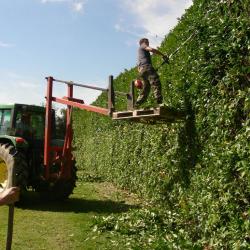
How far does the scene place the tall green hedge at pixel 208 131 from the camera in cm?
514

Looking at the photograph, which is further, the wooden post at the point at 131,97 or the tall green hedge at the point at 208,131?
the wooden post at the point at 131,97

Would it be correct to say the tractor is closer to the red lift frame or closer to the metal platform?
the red lift frame

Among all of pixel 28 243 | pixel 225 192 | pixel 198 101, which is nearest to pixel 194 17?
pixel 198 101

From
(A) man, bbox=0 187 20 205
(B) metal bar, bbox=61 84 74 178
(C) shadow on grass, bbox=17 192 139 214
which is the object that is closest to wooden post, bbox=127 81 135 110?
(B) metal bar, bbox=61 84 74 178

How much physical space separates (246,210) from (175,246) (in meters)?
1.65

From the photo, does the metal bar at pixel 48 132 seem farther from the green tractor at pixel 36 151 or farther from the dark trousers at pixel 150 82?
the dark trousers at pixel 150 82

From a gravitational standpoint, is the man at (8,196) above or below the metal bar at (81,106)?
below

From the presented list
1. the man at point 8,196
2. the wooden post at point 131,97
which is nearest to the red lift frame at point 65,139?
the wooden post at point 131,97

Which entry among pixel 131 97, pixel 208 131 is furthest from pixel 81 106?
pixel 208 131

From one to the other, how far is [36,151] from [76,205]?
1.57 meters

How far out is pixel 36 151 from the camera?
10891 millimetres

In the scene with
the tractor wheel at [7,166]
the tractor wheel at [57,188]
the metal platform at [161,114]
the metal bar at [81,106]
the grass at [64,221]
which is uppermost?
the metal bar at [81,106]

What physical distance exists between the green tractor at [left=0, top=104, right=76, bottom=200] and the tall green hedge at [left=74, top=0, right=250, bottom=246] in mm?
1965

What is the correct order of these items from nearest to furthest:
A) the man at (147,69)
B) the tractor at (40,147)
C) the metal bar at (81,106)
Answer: the man at (147,69), the metal bar at (81,106), the tractor at (40,147)
